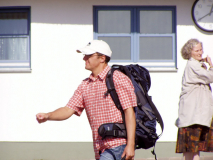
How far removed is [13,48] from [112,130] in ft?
15.3

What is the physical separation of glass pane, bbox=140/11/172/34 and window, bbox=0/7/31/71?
7.23 ft

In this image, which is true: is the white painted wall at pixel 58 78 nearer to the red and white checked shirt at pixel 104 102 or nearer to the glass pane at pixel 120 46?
the glass pane at pixel 120 46

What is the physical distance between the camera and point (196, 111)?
5184 millimetres

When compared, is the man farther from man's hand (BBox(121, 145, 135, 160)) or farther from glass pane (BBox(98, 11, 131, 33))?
glass pane (BBox(98, 11, 131, 33))

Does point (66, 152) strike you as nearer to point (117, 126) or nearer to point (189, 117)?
point (189, 117)

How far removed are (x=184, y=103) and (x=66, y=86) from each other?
255 cm

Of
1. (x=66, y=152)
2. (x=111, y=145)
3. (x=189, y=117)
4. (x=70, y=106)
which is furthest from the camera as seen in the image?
(x=66, y=152)

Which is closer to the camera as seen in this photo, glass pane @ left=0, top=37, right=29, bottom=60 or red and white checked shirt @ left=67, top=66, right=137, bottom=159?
red and white checked shirt @ left=67, top=66, right=137, bottom=159

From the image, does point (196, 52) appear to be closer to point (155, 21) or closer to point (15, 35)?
point (155, 21)

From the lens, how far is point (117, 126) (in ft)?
10.9

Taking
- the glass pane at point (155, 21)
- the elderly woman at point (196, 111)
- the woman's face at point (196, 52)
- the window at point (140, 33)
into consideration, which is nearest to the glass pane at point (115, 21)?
the window at point (140, 33)

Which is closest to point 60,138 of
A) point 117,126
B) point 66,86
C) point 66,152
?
point 66,152

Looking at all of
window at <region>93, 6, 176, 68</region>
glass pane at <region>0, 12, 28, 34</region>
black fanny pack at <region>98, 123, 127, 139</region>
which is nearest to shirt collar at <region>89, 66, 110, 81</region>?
black fanny pack at <region>98, 123, 127, 139</region>

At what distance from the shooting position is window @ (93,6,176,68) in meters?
7.21
